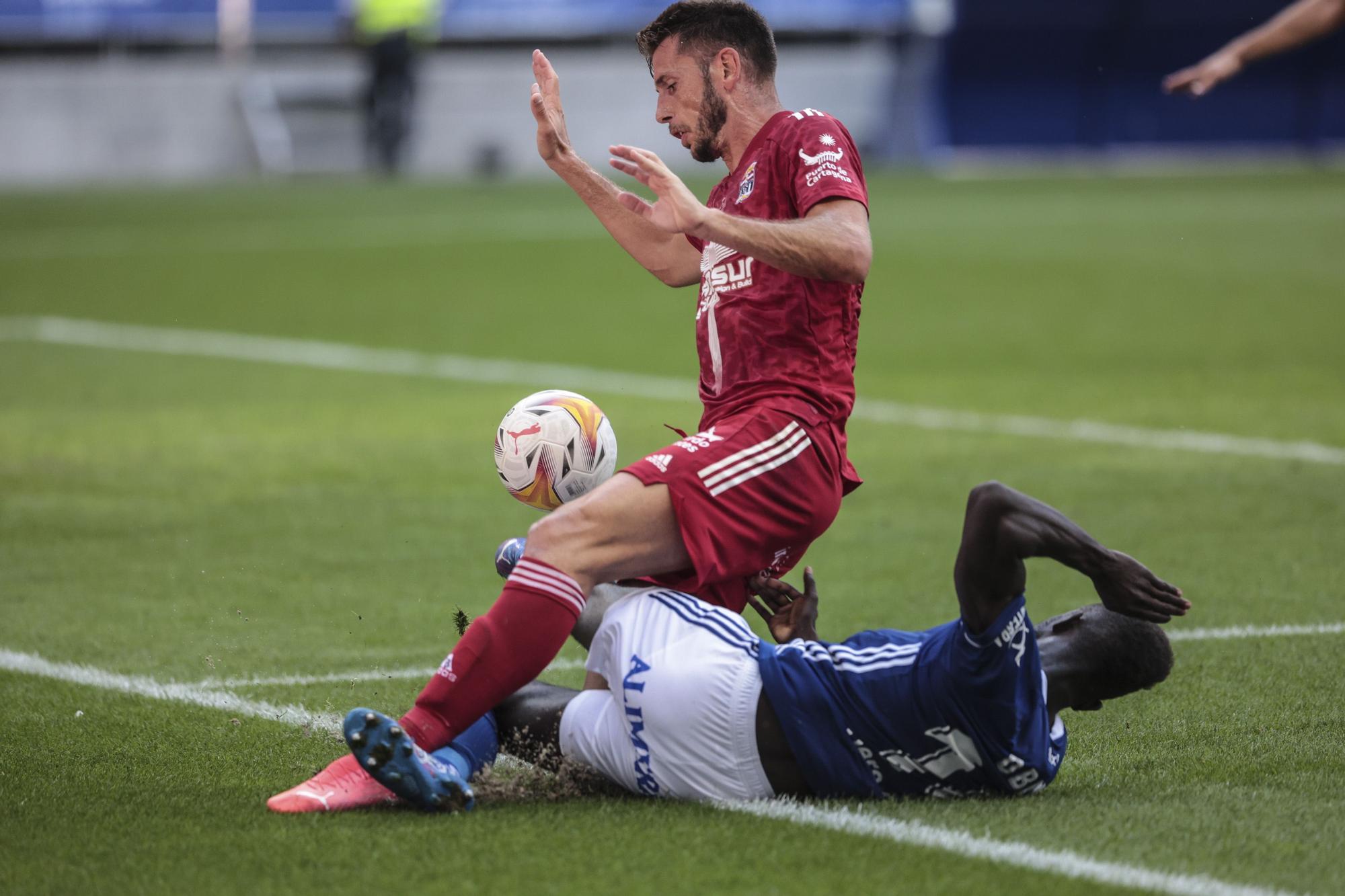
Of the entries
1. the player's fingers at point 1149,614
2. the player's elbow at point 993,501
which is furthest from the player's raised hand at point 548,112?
the player's fingers at point 1149,614

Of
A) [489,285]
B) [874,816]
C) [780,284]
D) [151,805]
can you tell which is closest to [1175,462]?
[780,284]

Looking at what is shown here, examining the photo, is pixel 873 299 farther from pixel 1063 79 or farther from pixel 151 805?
pixel 1063 79

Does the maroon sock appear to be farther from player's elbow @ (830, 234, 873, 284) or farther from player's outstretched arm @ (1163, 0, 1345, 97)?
player's outstretched arm @ (1163, 0, 1345, 97)

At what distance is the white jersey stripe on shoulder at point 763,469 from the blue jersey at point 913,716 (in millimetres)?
438

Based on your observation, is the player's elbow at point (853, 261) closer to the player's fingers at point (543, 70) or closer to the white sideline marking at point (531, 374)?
the player's fingers at point (543, 70)

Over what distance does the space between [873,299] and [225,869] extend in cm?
1383

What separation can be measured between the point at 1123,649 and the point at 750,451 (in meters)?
1.02

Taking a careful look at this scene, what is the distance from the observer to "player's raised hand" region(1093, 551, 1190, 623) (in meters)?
4.16

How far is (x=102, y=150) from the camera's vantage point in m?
34.8

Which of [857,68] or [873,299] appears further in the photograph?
[857,68]

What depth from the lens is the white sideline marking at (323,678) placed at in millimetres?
5727

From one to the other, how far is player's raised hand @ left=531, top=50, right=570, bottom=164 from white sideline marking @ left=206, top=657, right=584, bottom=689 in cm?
153

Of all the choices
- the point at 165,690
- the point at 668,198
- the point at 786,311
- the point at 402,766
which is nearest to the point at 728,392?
the point at 786,311

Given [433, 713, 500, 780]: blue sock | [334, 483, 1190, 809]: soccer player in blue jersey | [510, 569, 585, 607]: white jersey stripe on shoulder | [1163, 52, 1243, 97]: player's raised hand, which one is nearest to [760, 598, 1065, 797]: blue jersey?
[334, 483, 1190, 809]: soccer player in blue jersey
